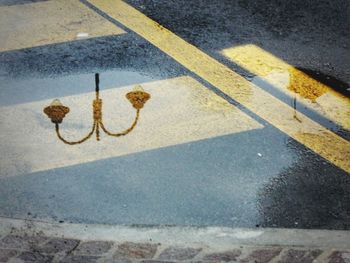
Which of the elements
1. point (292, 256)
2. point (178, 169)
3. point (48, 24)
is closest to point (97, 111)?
point (178, 169)

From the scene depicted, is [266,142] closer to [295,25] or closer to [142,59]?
[142,59]

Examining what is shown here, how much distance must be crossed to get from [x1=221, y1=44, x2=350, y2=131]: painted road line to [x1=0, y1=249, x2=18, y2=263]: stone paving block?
119 inches

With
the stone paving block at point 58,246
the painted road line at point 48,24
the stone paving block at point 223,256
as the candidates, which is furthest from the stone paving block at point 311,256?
the painted road line at point 48,24

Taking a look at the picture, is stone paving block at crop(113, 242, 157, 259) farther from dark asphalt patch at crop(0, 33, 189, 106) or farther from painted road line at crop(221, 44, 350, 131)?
painted road line at crop(221, 44, 350, 131)

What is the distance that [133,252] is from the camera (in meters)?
3.79

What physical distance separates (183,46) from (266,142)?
1.80 m

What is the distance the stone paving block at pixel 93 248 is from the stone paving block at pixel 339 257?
5.00 feet

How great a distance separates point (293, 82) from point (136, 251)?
269cm

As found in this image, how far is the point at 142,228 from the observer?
156 inches

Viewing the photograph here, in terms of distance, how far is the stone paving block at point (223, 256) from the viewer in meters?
3.76

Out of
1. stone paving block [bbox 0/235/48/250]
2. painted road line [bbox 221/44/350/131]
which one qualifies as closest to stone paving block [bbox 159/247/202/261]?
stone paving block [bbox 0/235/48/250]

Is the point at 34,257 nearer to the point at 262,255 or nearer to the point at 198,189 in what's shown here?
the point at 198,189

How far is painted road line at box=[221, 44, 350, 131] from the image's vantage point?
527cm

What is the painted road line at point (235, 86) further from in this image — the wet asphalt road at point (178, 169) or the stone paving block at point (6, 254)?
the stone paving block at point (6, 254)
